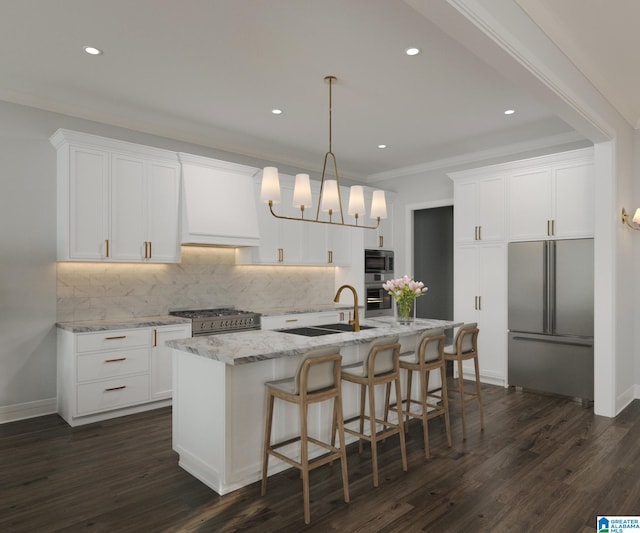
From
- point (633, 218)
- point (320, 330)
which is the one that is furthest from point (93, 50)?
point (633, 218)

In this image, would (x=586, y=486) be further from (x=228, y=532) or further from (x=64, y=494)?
(x=64, y=494)

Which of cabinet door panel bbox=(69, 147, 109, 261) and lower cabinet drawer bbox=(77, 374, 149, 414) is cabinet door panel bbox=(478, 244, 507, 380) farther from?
cabinet door panel bbox=(69, 147, 109, 261)

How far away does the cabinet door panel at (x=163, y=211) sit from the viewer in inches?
187

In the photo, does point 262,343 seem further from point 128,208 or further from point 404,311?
point 128,208

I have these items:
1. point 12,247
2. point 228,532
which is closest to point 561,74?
point 228,532

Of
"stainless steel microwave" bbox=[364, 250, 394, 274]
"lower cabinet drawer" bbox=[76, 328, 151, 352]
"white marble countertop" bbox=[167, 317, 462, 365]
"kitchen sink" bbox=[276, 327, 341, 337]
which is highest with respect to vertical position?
"stainless steel microwave" bbox=[364, 250, 394, 274]

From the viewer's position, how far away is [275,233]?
5891mm

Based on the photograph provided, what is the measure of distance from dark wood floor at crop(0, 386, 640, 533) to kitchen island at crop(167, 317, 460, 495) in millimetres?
132

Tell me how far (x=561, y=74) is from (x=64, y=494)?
437cm

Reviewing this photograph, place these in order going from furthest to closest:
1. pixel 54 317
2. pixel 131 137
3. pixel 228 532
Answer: pixel 131 137 → pixel 54 317 → pixel 228 532

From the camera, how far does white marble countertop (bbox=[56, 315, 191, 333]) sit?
4.12 meters

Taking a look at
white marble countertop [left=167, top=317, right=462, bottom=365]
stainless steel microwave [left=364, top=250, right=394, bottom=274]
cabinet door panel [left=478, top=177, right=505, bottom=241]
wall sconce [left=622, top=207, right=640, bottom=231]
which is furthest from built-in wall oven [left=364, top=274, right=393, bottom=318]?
wall sconce [left=622, top=207, right=640, bottom=231]

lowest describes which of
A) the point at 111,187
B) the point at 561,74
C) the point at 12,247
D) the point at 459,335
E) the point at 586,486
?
the point at 586,486

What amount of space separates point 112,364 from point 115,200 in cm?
158
